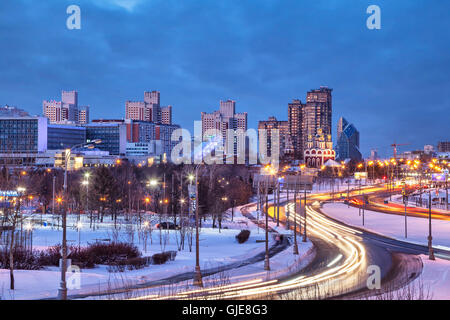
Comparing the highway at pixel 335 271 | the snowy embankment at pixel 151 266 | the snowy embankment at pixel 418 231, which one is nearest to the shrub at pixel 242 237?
the snowy embankment at pixel 151 266

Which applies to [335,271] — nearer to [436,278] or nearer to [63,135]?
[436,278]

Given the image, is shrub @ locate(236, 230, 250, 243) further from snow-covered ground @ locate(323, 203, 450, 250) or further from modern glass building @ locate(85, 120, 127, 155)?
modern glass building @ locate(85, 120, 127, 155)

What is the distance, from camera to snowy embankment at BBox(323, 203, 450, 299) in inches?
917

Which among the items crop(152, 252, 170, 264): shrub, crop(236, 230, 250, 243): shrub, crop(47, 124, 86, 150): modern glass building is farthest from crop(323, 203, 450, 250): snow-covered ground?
crop(47, 124, 86, 150): modern glass building

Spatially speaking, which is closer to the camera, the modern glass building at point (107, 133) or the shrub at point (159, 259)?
the shrub at point (159, 259)

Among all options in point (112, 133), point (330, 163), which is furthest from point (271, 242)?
point (112, 133)

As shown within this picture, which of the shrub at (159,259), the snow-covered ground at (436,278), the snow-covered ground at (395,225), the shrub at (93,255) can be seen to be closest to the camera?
the snow-covered ground at (436,278)

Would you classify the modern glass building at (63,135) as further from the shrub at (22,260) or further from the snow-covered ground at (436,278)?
the snow-covered ground at (436,278)

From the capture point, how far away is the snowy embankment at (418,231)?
2330cm

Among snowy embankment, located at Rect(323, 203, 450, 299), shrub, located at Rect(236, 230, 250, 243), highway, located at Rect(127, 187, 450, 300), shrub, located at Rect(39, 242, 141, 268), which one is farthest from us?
shrub, located at Rect(236, 230, 250, 243)

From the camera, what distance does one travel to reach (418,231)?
51031 mm

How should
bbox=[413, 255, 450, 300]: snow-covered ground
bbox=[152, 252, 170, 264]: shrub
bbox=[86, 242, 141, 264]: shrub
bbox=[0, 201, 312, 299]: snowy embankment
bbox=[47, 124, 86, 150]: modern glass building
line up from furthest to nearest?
bbox=[47, 124, 86, 150]: modern glass building
bbox=[86, 242, 141, 264]: shrub
bbox=[152, 252, 170, 264]: shrub
bbox=[0, 201, 312, 299]: snowy embankment
bbox=[413, 255, 450, 300]: snow-covered ground

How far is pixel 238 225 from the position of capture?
59.7 m
